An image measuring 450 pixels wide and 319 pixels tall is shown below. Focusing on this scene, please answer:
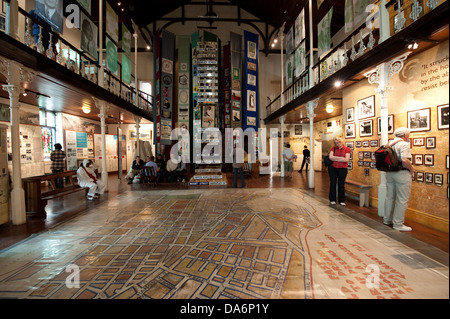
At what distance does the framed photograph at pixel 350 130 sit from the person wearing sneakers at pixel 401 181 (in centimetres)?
238

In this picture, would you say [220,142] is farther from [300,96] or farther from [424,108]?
[424,108]

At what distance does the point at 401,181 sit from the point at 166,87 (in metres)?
10.3

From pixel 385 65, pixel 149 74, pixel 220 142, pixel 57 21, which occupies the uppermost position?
pixel 149 74

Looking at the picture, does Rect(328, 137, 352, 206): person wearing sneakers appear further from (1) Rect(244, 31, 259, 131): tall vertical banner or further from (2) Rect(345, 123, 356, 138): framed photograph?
(1) Rect(244, 31, 259, 131): tall vertical banner

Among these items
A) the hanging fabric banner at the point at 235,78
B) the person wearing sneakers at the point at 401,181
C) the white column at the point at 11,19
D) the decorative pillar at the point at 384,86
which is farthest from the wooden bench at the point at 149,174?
the person wearing sneakers at the point at 401,181

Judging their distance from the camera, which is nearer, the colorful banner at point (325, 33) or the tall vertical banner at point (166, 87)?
the colorful banner at point (325, 33)

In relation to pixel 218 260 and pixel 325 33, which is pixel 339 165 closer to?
pixel 218 260

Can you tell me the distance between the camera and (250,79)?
11.1 m

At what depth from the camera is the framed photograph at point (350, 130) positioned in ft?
18.2

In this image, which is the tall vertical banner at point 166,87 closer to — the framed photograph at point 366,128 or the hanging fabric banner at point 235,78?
the hanging fabric banner at point 235,78

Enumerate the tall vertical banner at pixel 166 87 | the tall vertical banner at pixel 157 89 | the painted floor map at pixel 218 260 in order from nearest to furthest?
the painted floor map at pixel 218 260 → the tall vertical banner at pixel 157 89 → the tall vertical banner at pixel 166 87

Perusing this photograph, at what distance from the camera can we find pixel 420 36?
9.93 feet
